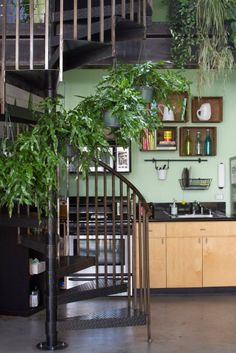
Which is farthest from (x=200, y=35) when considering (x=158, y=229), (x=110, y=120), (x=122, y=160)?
(x=158, y=229)

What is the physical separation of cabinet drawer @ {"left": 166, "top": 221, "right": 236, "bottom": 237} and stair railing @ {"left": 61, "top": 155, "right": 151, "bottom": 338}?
463 millimetres

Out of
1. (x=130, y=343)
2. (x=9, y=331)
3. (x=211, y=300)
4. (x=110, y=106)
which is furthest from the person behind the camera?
(x=211, y=300)

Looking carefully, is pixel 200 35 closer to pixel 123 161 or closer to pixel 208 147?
pixel 208 147

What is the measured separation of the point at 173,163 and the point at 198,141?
44 cm

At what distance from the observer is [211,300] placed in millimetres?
6039

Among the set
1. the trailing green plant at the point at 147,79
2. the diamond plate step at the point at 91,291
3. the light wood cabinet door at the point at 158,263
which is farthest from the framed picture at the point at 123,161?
the trailing green plant at the point at 147,79

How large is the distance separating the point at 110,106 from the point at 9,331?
2.33 meters

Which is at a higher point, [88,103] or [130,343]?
[88,103]

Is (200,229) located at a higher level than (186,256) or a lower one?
higher

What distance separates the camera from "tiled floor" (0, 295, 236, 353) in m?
4.34

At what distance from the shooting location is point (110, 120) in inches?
162

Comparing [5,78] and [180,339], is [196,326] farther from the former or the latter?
[5,78]

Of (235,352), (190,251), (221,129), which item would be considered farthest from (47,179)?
(221,129)

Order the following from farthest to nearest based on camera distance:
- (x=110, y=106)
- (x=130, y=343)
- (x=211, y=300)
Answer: (x=211, y=300) < (x=130, y=343) < (x=110, y=106)
